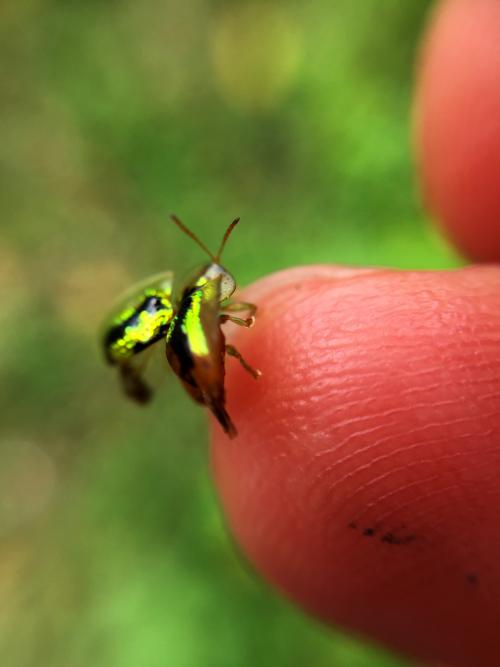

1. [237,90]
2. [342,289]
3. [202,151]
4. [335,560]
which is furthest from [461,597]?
[237,90]

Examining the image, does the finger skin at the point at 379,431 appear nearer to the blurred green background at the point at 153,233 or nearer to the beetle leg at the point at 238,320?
the beetle leg at the point at 238,320

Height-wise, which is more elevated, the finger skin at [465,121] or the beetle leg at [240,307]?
the finger skin at [465,121]

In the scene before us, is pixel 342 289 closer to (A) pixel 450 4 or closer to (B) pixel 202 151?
(A) pixel 450 4

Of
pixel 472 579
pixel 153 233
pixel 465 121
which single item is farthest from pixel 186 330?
pixel 153 233

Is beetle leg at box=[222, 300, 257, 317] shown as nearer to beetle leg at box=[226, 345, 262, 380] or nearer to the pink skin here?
the pink skin

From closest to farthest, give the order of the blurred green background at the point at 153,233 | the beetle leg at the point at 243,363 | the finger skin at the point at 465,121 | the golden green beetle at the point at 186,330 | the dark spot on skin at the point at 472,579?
the golden green beetle at the point at 186,330 → the beetle leg at the point at 243,363 → the dark spot on skin at the point at 472,579 → the finger skin at the point at 465,121 → the blurred green background at the point at 153,233

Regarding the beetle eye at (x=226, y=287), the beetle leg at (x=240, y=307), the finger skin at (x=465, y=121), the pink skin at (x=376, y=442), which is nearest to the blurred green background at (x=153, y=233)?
the finger skin at (x=465, y=121)

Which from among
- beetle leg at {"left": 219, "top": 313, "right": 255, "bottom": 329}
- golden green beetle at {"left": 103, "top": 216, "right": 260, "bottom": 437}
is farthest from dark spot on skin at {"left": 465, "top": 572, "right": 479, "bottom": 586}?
beetle leg at {"left": 219, "top": 313, "right": 255, "bottom": 329}
